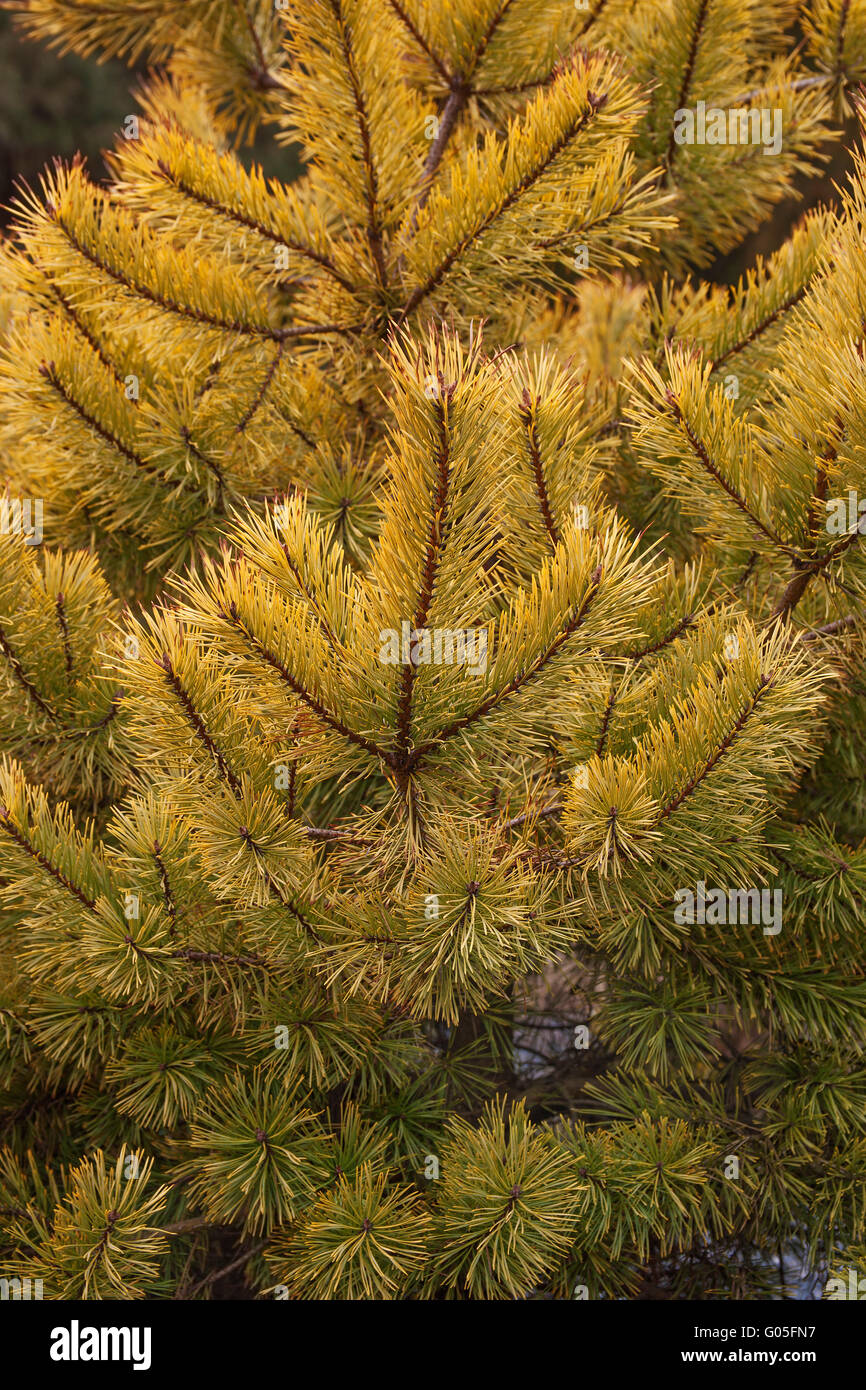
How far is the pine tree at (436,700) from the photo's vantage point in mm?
646

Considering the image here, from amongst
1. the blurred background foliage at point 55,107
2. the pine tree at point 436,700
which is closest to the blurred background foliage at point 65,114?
the blurred background foliage at point 55,107

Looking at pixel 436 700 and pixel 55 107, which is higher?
pixel 55 107

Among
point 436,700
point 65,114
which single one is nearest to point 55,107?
point 65,114

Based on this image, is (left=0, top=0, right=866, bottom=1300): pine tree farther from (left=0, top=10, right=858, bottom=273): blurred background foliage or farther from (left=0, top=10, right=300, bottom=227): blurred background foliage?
(left=0, top=10, right=300, bottom=227): blurred background foliage

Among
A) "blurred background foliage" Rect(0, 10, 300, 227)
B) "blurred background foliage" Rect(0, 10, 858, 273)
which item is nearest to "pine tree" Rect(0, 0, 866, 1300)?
"blurred background foliage" Rect(0, 10, 858, 273)

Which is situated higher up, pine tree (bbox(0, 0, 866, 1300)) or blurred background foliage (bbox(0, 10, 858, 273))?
blurred background foliage (bbox(0, 10, 858, 273))

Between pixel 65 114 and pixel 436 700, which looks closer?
pixel 436 700

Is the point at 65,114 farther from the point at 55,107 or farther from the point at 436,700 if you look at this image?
the point at 436,700

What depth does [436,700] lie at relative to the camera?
2.02ft

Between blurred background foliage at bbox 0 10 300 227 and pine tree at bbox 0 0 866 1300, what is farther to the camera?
blurred background foliage at bbox 0 10 300 227

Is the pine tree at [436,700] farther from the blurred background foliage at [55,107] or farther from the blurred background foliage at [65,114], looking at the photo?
the blurred background foliage at [55,107]

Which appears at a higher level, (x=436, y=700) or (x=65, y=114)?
(x=65, y=114)

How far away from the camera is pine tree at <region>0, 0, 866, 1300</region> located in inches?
25.5
